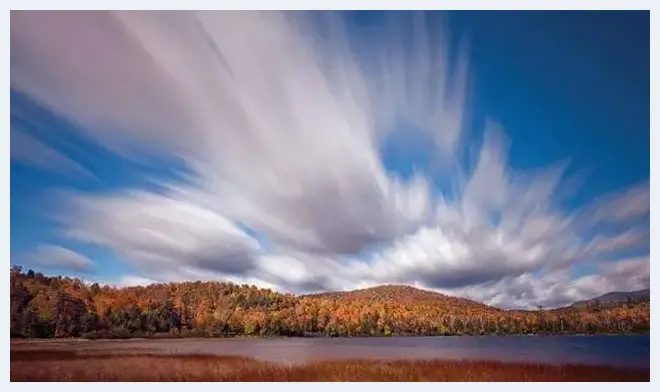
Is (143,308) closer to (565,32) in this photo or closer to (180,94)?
(180,94)

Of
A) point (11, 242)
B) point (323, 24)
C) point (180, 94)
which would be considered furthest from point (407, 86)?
point (11, 242)

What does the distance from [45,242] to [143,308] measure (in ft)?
8.32

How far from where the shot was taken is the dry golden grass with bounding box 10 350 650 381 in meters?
10.9

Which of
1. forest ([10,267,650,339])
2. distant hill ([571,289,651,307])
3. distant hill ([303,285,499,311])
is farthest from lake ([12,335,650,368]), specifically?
distant hill ([303,285,499,311])

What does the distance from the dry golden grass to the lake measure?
1.07 feet

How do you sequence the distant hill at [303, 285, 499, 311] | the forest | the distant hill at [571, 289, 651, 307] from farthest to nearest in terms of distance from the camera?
the distant hill at [303, 285, 499, 311] → the forest → the distant hill at [571, 289, 651, 307]

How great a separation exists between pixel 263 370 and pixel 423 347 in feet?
12.7

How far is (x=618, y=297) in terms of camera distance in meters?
12.1

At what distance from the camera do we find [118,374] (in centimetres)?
1095

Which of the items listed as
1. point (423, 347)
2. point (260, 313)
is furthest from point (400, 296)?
point (260, 313)

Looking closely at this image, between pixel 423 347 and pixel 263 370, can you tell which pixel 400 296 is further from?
pixel 263 370

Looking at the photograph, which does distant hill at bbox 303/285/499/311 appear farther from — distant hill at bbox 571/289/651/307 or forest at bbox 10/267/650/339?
distant hill at bbox 571/289/651/307

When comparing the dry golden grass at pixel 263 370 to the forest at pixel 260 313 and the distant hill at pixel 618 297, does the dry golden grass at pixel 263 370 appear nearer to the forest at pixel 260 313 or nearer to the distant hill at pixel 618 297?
the forest at pixel 260 313

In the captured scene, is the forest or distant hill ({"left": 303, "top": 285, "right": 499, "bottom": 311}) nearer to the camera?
the forest
